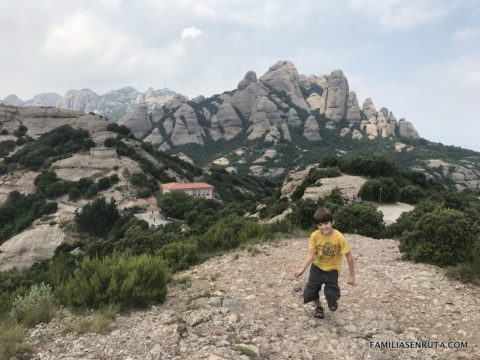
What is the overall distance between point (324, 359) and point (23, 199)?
72.7 metres

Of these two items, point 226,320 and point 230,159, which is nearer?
point 226,320

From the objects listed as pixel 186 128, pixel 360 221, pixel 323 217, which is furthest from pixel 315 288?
pixel 186 128

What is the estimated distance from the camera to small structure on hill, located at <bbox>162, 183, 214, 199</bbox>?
7600cm

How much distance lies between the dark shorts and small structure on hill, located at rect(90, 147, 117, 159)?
8139cm

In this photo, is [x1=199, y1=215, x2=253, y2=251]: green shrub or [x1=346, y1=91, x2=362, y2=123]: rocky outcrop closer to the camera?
[x1=199, y1=215, x2=253, y2=251]: green shrub

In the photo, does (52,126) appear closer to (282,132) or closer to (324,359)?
(282,132)

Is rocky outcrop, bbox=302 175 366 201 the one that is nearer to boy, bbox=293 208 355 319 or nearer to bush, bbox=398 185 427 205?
bush, bbox=398 185 427 205

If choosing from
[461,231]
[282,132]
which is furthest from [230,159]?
[461,231]

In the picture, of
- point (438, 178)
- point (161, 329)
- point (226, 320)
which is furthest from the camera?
point (438, 178)

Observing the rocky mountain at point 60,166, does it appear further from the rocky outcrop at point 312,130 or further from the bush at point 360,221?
the rocky outcrop at point 312,130

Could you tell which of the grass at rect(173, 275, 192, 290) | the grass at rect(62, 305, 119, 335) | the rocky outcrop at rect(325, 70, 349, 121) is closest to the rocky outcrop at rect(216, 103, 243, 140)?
the rocky outcrop at rect(325, 70, 349, 121)

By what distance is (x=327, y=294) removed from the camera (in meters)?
5.96

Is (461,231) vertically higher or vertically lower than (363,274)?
higher

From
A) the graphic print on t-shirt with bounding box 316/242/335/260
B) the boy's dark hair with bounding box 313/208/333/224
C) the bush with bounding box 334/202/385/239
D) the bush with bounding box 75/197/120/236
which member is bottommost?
the bush with bounding box 75/197/120/236
